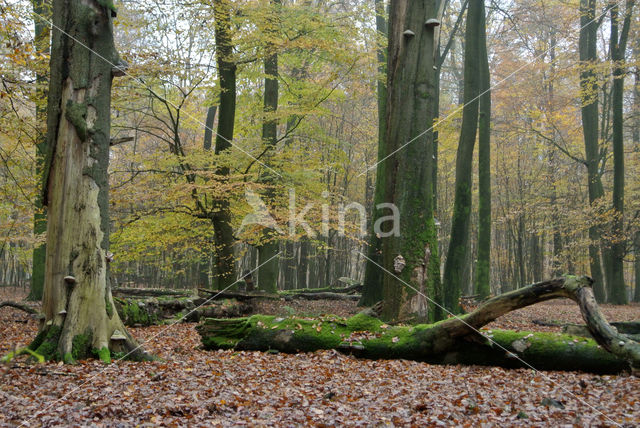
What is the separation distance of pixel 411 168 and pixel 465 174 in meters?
4.60

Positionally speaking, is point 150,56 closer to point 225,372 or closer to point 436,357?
point 225,372

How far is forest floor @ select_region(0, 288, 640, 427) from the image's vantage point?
3559 mm

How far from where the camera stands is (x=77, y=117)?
5.41 m

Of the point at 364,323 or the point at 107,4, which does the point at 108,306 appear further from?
the point at 107,4

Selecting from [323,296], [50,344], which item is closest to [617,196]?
[323,296]

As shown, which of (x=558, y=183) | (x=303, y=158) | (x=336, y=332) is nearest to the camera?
(x=336, y=332)

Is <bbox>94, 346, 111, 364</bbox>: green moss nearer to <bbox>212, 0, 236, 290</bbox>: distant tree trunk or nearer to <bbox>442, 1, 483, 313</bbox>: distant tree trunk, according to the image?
<bbox>212, 0, 236, 290</bbox>: distant tree trunk

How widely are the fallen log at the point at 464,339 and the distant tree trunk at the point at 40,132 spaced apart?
12.9 feet

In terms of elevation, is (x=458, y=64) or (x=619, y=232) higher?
(x=458, y=64)

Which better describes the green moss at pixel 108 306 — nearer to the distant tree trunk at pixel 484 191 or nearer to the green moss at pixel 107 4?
the green moss at pixel 107 4

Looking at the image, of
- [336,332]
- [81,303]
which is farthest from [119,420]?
[336,332]

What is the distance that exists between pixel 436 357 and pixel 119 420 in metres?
4.00

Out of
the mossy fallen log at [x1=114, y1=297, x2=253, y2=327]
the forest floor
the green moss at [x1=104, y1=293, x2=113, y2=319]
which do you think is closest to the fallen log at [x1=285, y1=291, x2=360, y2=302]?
the mossy fallen log at [x1=114, y1=297, x2=253, y2=327]

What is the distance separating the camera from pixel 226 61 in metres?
11.2
